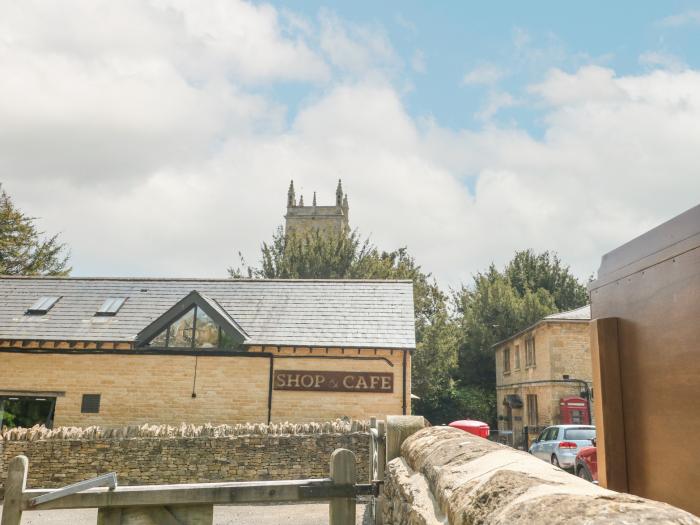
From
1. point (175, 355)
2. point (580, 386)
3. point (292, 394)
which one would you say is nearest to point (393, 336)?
point (292, 394)

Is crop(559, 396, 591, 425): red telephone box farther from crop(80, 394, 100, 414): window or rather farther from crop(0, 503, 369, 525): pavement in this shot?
crop(80, 394, 100, 414): window

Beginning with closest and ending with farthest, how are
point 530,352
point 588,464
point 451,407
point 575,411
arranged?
1. point 588,464
2. point 575,411
3. point 530,352
4. point 451,407

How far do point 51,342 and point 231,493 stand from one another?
17250 millimetres

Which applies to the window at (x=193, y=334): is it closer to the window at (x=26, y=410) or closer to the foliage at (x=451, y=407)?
the window at (x=26, y=410)

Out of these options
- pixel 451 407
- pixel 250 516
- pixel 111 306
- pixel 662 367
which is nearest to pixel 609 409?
pixel 662 367

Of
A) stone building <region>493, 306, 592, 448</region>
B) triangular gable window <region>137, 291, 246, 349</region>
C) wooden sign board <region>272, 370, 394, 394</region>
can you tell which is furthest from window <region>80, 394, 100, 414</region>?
stone building <region>493, 306, 592, 448</region>

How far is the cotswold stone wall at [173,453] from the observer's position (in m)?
13.2

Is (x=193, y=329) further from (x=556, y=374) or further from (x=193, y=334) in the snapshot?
(x=556, y=374)

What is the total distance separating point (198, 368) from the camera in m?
18.0

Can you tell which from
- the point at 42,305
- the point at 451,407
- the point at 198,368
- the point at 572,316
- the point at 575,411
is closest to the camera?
the point at 198,368

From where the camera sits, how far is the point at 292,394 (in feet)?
58.3

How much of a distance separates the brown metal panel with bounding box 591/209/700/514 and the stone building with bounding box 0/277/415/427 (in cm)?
1584

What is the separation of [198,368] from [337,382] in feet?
14.8

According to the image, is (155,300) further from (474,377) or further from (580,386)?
(474,377)
